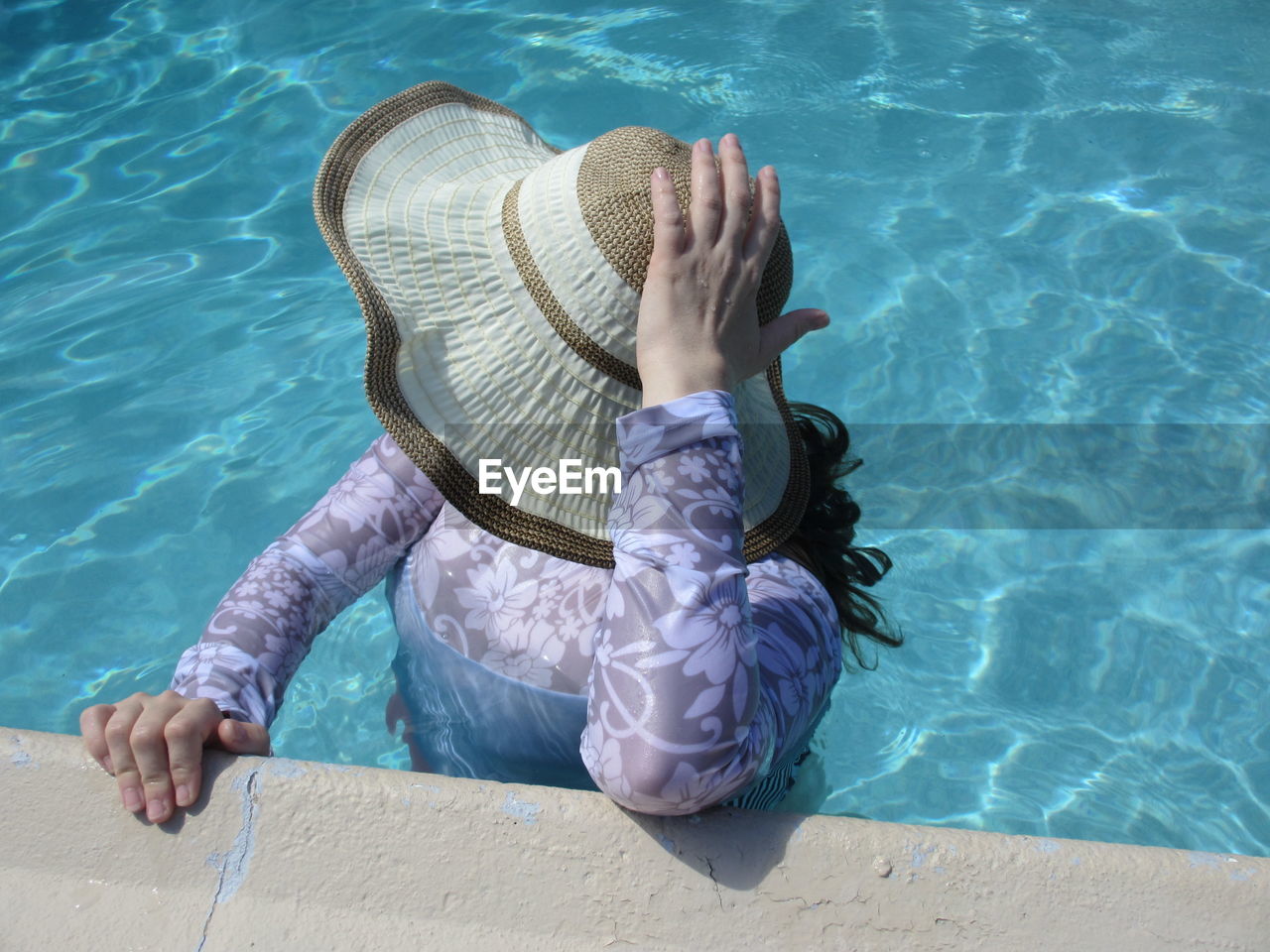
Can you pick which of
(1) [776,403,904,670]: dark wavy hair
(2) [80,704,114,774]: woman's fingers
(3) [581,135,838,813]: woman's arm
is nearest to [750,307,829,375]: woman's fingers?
(3) [581,135,838,813]: woman's arm

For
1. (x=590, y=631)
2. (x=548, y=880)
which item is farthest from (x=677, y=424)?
(x=548, y=880)

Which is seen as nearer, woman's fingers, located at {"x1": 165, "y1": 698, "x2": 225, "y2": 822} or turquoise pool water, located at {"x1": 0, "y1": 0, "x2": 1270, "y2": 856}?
woman's fingers, located at {"x1": 165, "y1": 698, "x2": 225, "y2": 822}

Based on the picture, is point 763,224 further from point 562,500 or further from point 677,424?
point 562,500

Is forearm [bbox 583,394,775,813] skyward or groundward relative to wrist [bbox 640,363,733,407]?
groundward

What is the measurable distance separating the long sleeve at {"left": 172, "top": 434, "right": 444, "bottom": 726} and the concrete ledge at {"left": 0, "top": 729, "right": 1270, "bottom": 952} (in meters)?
0.29

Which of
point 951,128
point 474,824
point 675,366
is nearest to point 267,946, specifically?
point 474,824

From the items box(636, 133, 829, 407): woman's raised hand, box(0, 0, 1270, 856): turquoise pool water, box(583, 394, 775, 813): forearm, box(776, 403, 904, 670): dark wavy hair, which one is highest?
box(636, 133, 829, 407): woman's raised hand

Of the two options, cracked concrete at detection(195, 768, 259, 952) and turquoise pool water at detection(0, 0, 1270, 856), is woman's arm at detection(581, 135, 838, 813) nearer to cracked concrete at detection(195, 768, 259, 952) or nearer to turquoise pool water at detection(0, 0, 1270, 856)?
cracked concrete at detection(195, 768, 259, 952)

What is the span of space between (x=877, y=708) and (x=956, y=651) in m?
0.30

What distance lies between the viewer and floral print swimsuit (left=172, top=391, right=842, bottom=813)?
1338 mm

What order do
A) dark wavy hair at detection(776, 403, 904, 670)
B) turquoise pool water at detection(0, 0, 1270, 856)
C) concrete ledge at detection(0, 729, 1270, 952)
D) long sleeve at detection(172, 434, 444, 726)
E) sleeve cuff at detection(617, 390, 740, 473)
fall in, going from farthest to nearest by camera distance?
turquoise pool water at detection(0, 0, 1270, 856) → dark wavy hair at detection(776, 403, 904, 670) → long sleeve at detection(172, 434, 444, 726) → sleeve cuff at detection(617, 390, 740, 473) → concrete ledge at detection(0, 729, 1270, 952)

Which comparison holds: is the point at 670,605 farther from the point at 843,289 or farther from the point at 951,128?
the point at 951,128

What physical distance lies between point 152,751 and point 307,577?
457 millimetres

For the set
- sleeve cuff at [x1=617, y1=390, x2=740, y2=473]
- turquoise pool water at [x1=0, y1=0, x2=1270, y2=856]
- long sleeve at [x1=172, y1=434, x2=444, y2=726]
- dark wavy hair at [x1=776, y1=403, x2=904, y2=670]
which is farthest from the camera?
turquoise pool water at [x1=0, y1=0, x2=1270, y2=856]
